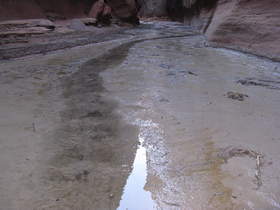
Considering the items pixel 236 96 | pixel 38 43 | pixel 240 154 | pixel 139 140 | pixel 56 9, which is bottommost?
pixel 56 9

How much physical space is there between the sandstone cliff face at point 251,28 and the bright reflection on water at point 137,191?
524cm

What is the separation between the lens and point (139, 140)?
3.42 metres

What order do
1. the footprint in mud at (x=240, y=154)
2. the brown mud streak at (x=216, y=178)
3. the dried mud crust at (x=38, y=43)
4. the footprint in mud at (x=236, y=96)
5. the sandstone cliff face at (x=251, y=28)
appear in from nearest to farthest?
the brown mud streak at (x=216, y=178) < the footprint in mud at (x=240, y=154) < the footprint in mud at (x=236, y=96) < the sandstone cliff face at (x=251, y=28) < the dried mud crust at (x=38, y=43)

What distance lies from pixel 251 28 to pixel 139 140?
6.22 m

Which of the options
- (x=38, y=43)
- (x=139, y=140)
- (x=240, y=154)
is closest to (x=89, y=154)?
(x=139, y=140)

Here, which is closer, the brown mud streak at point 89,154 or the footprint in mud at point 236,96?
the brown mud streak at point 89,154

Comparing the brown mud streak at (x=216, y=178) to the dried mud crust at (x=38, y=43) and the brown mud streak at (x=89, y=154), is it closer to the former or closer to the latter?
the brown mud streak at (x=89, y=154)

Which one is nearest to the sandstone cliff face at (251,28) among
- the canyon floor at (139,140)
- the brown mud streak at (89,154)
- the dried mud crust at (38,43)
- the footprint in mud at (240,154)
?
the canyon floor at (139,140)

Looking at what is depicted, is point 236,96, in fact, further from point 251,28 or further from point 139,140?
point 251,28

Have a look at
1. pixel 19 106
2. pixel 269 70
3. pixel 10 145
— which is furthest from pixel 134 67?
pixel 10 145

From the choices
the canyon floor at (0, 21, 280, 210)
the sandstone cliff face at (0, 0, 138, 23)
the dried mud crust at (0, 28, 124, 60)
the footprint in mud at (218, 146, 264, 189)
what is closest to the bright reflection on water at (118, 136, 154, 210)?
the canyon floor at (0, 21, 280, 210)

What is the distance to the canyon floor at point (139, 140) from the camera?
8.05 feet

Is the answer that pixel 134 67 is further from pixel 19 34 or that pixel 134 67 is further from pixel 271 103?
pixel 19 34

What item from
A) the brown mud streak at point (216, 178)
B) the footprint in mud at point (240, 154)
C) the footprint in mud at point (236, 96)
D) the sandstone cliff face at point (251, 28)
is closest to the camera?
the brown mud streak at point (216, 178)
